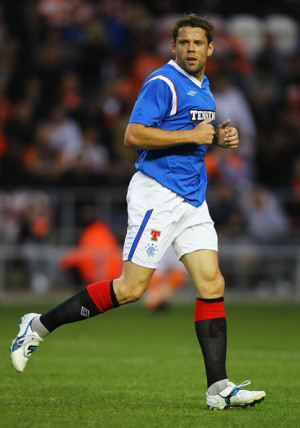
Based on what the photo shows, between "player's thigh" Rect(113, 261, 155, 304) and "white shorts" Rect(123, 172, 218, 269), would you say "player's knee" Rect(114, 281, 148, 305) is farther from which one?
"white shorts" Rect(123, 172, 218, 269)

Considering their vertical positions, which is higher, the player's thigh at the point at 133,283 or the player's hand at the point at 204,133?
the player's hand at the point at 204,133

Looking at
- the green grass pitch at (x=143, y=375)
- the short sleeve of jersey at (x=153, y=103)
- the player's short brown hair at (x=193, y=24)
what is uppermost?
the player's short brown hair at (x=193, y=24)

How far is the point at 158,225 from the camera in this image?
19.6 feet

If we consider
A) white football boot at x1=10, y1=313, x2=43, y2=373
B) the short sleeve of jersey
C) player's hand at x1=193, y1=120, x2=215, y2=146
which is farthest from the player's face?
white football boot at x1=10, y1=313, x2=43, y2=373

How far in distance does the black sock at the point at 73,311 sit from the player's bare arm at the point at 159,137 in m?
1.03

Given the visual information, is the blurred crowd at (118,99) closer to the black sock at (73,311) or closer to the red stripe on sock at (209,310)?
the black sock at (73,311)

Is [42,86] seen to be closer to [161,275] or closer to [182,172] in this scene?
[161,275]

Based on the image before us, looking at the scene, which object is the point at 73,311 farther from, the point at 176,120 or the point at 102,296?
the point at 176,120

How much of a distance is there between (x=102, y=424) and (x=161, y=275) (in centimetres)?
868

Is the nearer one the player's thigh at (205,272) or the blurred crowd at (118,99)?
the player's thigh at (205,272)

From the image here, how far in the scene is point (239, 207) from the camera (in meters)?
15.8

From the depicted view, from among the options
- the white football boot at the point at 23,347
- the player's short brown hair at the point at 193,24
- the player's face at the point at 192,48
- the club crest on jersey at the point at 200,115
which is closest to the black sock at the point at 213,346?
the white football boot at the point at 23,347

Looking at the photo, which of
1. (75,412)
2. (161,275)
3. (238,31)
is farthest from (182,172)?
(238,31)

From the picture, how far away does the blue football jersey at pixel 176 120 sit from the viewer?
593cm
